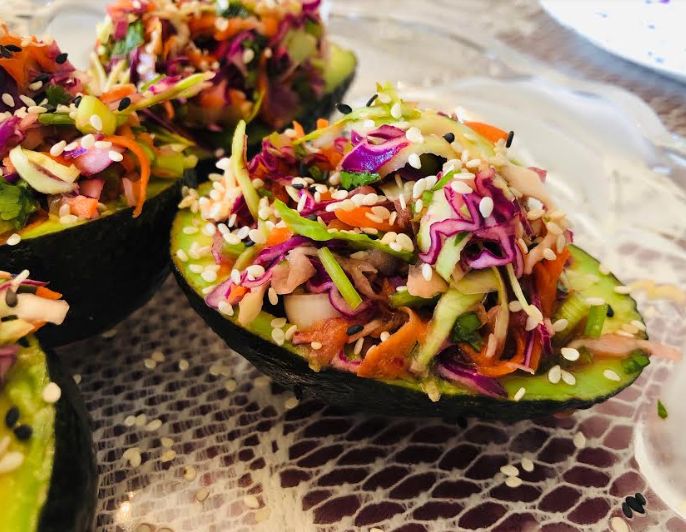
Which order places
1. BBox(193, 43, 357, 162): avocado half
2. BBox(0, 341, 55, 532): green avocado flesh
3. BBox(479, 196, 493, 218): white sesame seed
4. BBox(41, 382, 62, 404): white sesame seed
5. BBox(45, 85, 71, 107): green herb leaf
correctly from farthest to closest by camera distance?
1. BBox(193, 43, 357, 162): avocado half
2. BBox(45, 85, 71, 107): green herb leaf
3. BBox(479, 196, 493, 218): white sesame seed
4. BBox(41, 382, 62, 404): white sesame seed
5. BBox(0, 341, 55, 532): green avocado flesh

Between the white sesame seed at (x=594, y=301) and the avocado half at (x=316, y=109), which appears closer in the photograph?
the white sesame seed at (x=594, y=301)

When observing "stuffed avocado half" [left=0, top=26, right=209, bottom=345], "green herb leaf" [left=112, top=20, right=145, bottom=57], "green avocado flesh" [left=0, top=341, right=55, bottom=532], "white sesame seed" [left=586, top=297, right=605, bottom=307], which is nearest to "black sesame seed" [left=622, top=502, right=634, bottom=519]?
"white sesame seed" [left=586, top=297, right=605, bottom=307]

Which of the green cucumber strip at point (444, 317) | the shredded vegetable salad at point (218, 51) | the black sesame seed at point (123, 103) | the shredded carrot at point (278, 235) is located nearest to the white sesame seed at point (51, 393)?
the shredded carrot at point (278, 235)

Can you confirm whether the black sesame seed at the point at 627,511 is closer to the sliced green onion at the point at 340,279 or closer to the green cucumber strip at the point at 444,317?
the green cucumber strip at the point at 444,317

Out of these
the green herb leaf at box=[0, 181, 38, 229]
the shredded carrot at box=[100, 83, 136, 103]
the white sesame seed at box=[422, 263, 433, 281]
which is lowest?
the green herb leaf at box=[0, 181, 38, 229]

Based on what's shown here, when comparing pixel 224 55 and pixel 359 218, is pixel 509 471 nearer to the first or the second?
pixel 359 218

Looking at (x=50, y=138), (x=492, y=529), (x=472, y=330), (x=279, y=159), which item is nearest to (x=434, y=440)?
(x=492, y=529)

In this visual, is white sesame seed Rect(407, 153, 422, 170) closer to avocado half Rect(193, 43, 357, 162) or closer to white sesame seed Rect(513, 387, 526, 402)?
white sesame seed Rect(513, 387, 526, 402)

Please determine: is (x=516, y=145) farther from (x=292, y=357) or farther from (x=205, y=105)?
(x=292, y=357)
